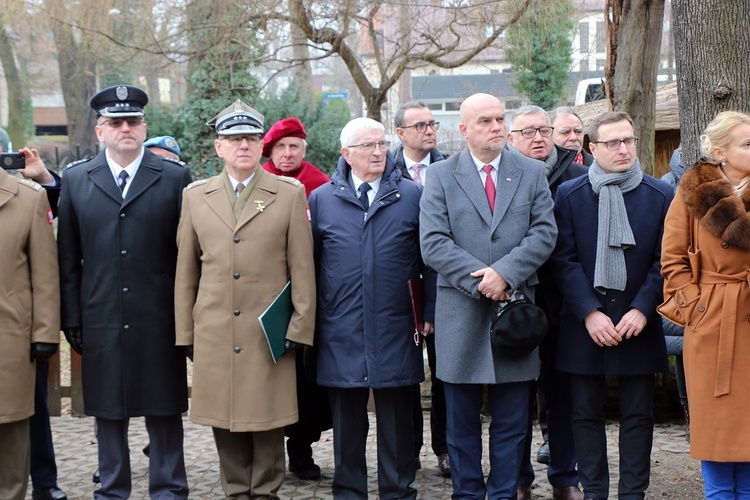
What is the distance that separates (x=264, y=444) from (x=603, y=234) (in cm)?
214

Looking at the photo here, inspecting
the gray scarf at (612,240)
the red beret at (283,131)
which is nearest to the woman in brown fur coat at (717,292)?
the gray scarf at (612,240)

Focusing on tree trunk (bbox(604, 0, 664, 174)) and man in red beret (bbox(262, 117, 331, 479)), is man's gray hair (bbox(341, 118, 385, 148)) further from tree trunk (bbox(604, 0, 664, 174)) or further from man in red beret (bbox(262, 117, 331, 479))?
tree trunk (bbox(604, 0, 664, 174))

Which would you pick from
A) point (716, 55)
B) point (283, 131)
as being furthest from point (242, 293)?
point (716, 55)

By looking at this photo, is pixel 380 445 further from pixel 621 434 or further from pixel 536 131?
pixel 536 131

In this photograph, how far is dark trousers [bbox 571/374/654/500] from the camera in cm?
504

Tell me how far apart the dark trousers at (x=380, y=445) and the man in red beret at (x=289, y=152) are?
1568 millimetres

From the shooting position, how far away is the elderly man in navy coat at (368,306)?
523 centimetres

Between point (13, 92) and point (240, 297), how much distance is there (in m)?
28.8

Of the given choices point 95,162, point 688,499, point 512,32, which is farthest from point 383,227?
point 512,32

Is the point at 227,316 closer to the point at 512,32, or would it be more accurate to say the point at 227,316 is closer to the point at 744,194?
the point at 744,194

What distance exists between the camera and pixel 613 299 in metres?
5.07

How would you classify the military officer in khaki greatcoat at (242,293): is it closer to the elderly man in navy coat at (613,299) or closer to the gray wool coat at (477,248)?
the gray wool coat at (477,248)

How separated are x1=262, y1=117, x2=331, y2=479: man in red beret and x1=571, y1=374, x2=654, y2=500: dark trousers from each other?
1509mm

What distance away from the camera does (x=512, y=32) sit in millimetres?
12023
